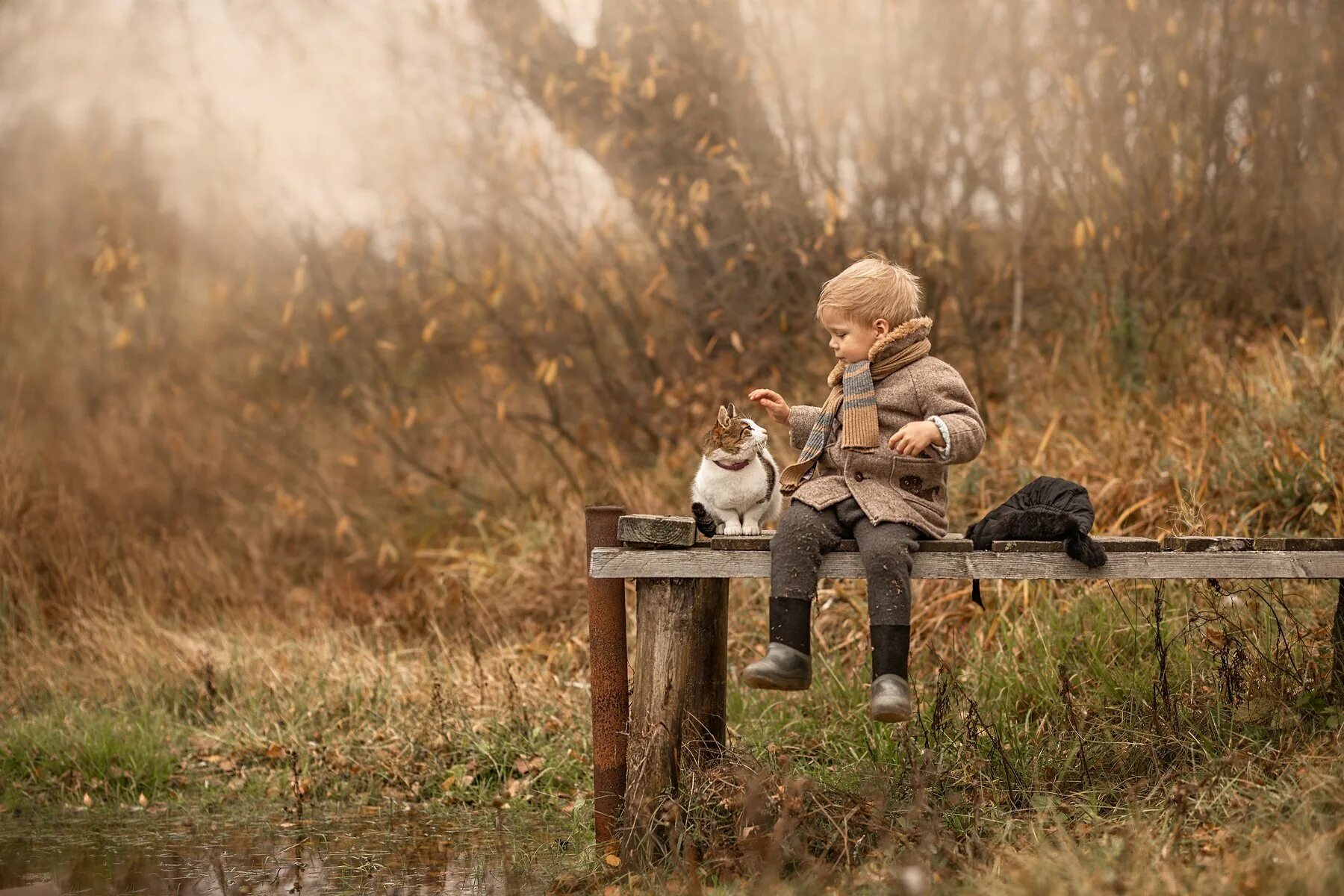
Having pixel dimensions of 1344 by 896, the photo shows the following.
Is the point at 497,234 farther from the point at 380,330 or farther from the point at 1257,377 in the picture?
the point at 1257,377

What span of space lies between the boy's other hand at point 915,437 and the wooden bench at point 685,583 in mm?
326

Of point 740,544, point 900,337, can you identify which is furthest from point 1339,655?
point 740,544

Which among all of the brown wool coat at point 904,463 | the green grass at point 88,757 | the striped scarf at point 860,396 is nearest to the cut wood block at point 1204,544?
the brown wool coat at point 904,463

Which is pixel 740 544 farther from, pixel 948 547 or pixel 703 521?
pixel 948 547

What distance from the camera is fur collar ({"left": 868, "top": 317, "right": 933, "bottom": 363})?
4.23 m

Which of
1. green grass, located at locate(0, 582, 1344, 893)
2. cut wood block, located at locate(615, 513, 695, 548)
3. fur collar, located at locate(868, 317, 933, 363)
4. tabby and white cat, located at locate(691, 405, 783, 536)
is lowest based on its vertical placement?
green grass, located at locate(0, 582, 1344, 893)

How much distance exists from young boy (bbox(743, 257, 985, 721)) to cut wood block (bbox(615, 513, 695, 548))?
0.90 feet

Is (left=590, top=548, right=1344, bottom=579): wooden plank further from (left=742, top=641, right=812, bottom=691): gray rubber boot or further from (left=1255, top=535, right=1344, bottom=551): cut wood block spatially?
(left=742, top=641, right=812, bottom=691): gray rubber boot

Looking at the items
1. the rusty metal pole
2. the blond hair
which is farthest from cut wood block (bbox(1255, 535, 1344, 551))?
the rusty metal pole

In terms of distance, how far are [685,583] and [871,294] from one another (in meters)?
1.11

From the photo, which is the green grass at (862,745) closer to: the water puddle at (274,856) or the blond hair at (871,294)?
the water puddle at (274,856)

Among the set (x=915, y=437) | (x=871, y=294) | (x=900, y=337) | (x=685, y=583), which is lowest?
(x=685, y=583)

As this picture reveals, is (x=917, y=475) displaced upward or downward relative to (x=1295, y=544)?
upward

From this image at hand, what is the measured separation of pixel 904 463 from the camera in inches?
165
